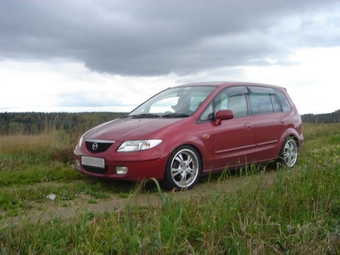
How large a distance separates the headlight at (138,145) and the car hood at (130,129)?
73mm

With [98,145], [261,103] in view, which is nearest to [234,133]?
[261,103]

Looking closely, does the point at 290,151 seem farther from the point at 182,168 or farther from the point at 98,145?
the point at 98,145

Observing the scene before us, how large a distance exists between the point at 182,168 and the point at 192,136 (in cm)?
51

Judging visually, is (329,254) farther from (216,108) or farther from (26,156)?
(26,156)

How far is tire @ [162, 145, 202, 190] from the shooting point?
19.9 feet

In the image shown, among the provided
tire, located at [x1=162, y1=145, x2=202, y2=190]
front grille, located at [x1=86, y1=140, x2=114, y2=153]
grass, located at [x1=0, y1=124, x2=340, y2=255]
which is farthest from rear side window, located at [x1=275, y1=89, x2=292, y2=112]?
front grille, located at [x1=86, y1=140, x2=114, y2=153]

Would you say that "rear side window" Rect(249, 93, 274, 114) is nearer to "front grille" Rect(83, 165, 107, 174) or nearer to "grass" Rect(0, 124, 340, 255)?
"grass" Rect(0, 124, 340, 255)

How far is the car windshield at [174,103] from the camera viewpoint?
6.91 metres

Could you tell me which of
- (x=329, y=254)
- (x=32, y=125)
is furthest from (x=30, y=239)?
(x=32, y=125)

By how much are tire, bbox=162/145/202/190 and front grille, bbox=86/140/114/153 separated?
3.02 ft

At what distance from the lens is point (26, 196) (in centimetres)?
570

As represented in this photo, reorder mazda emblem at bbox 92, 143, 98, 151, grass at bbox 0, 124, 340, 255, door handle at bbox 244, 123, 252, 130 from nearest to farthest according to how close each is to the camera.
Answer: grass at bbox 0, 124, 340, 255, mazda emblem at bbox 92, 143, 98, 151, door handle at bbox 244, 123, 252, 130

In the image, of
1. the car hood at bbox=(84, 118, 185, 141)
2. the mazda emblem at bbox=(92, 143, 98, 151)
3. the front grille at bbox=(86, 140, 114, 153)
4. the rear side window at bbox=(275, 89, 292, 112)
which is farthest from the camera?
the rear side window at bbox=(275, 89, 292, 112)

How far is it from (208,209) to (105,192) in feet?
8.74
